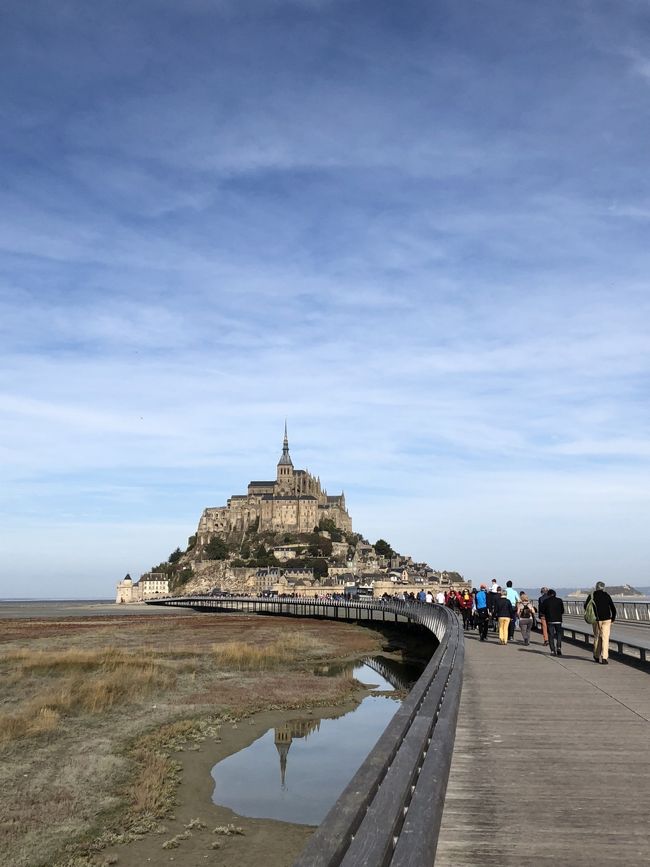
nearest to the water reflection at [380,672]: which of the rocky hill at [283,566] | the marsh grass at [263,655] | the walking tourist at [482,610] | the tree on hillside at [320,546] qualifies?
the marsh grass at [263,655]

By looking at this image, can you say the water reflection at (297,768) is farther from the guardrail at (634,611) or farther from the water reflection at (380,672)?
the guardrail at (634,611)

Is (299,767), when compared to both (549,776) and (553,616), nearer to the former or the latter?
(553,616)

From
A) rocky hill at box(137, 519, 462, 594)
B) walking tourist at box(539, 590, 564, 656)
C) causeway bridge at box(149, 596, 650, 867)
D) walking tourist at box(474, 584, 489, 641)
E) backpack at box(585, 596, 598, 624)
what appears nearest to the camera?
causeway bridge at box(149, 596, 650, 867)

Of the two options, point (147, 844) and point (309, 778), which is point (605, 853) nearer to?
point (147, 844)

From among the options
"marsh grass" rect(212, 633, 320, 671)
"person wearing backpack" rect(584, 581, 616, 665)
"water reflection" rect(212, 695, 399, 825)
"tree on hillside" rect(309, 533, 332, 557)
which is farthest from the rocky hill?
"person wearing backpack" rect(584, 581, 616, 665)

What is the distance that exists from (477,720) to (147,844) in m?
5.33

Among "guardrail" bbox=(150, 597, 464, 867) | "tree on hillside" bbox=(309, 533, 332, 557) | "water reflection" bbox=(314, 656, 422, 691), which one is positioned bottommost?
"water reflection" bbox=(314, 656, 422, 691)

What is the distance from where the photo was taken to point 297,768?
15.4 m

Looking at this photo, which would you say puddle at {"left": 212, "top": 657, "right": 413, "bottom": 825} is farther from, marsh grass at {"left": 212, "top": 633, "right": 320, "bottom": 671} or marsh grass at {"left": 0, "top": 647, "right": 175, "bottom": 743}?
marsh grass at {"left": 212, "top": 633, "right": 320, "bottom": 671}

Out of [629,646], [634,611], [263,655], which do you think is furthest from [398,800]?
[634,611]

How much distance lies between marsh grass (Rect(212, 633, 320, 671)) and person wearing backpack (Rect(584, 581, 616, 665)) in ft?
54.2

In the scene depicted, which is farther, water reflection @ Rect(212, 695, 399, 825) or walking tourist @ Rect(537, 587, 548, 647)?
walking tourist @ Rect(537, 587, 548, 647)

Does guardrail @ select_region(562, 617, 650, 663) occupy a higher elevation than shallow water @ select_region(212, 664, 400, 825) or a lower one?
higher

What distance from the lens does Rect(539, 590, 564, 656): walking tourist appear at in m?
18.1
